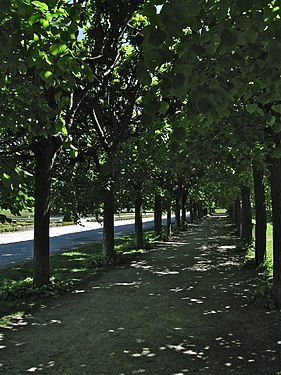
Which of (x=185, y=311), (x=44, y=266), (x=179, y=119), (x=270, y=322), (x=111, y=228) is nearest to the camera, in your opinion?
(x=179, y=119)

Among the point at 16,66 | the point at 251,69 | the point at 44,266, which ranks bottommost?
the point at 44,266

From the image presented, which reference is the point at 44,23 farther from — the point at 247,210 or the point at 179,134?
the point at 247,210

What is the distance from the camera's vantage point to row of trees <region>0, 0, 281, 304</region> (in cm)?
281

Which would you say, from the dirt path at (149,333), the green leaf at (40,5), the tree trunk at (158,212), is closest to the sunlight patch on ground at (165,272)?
the dirt path at (149,333)

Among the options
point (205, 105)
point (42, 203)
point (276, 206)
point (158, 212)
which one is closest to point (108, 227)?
point (42, 203)

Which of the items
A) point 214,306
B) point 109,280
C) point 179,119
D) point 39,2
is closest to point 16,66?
point 39,2

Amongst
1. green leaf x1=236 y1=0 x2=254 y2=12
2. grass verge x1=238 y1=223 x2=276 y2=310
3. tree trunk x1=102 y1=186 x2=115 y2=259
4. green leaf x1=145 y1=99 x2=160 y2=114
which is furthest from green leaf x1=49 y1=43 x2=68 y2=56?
tree trunk x1=102 y1=186 x2=115 y2=259

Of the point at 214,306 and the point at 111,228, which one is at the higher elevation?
the point at 111,228

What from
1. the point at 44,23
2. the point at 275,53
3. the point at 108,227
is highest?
the point at 44,23

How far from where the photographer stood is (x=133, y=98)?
1398 cm

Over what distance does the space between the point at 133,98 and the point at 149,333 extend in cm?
930

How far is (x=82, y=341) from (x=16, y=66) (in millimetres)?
4114

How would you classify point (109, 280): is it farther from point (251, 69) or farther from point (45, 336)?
point (251, 69)

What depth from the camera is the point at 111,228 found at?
1495 cm
